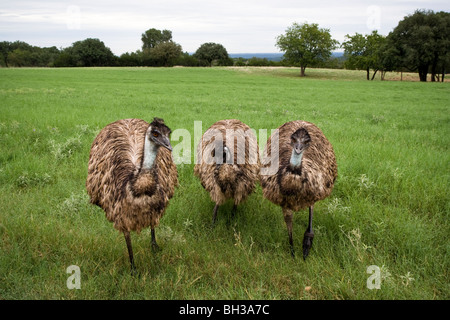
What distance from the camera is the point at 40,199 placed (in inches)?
220

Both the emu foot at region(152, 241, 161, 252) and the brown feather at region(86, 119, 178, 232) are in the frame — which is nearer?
the brown feather at region(86, 119, 178, 232)

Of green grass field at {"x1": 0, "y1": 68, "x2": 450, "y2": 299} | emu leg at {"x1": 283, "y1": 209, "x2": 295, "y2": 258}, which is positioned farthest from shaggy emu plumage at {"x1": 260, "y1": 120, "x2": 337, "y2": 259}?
green grass field at {"x1": 0, "y1": 68, "x2": 450, "y2": 299}

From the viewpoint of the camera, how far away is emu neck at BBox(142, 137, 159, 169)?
3.15m

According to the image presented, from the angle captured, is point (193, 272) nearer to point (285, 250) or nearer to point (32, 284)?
point (285, 250)

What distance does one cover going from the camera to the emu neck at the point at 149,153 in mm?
3148

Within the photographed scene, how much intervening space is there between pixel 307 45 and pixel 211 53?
139 ft

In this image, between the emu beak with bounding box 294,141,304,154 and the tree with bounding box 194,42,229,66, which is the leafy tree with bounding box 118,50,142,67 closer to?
the tree with bounding box 194,42,229,66

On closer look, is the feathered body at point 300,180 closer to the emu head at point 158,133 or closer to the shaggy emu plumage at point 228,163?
the shaggy emu plumage at point 228,163

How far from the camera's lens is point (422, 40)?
50.0 m

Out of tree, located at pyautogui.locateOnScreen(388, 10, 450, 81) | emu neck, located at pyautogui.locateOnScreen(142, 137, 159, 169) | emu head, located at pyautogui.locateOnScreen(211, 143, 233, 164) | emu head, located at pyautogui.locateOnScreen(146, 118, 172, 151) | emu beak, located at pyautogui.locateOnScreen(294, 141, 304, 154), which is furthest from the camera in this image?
tree, located at pyautogui.locateOnScreen(388, 10, 450, 81)

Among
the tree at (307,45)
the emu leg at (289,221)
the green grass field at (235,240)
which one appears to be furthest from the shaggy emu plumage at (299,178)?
the tree at (307,45)

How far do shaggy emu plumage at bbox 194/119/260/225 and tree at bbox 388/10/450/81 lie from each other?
5571 centimetres

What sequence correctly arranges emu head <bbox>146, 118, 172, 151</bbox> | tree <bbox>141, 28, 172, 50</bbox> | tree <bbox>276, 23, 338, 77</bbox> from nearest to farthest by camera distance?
emu head <bbox>146, 118, 172, 151</bbox>
tree <bbox>276, 23, 338, 77</bbox>
tree <bbox>141, 28, 172, 50</bbox>

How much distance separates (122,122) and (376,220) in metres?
4.51
